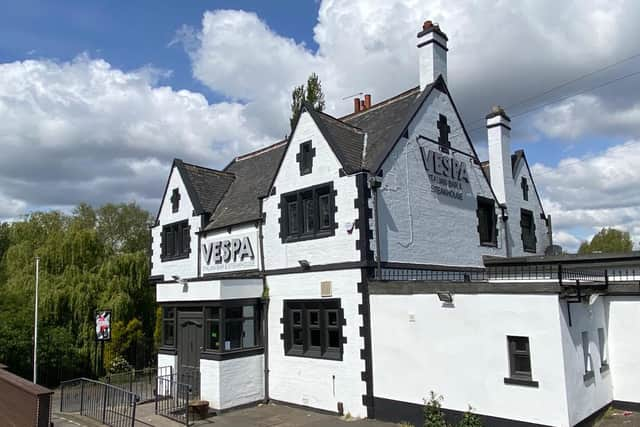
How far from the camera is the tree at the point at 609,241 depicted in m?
54.7

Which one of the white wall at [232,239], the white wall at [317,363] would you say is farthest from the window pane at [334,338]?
the white wall at [232,239]

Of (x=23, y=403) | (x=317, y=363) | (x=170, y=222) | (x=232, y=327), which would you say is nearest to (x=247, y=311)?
(x=232, y=327)

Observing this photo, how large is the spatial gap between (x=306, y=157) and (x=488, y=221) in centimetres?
840

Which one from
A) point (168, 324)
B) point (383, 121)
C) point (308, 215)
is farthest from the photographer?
point (168, 324)

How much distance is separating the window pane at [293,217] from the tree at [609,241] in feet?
160

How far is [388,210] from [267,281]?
15.9 ft

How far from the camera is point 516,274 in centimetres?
1862

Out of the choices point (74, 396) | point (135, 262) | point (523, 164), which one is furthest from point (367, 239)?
point (135, 262)

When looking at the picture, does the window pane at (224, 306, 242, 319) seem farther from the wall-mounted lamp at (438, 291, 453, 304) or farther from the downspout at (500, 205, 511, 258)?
the downspout at (500, 205, 511, 258)

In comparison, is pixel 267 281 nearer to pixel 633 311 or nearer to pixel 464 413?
pixel 464 413

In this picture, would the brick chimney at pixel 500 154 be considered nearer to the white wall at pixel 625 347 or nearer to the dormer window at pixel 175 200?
the white wall at pixel 625 347

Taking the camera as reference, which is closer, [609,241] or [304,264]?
[304,264]

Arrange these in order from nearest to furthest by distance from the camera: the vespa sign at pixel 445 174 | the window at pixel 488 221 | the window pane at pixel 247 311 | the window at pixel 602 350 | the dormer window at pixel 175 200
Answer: the window at pixel 602 350, the window pane at pixel 247 311, the vespa sign at pixel 445 174, the window at pixel 488 221, the dormer window at pixel 175 200

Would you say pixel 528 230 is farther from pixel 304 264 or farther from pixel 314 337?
pixel 314 337
